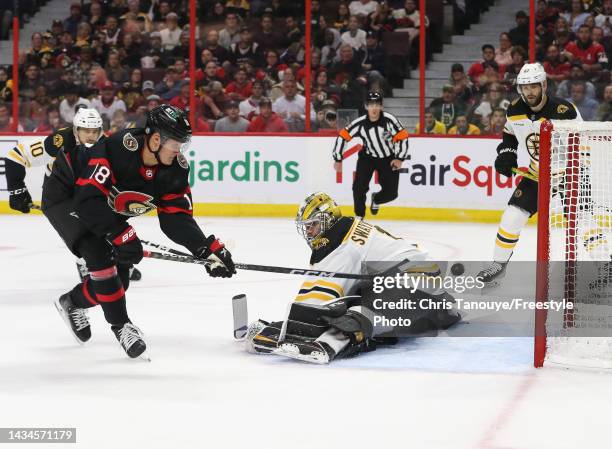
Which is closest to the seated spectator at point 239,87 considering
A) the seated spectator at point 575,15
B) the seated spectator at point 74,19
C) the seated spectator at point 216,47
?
the seated spectator at point 216,47

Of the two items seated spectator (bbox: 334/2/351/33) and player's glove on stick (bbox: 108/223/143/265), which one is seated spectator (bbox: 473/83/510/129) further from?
player's glove on stick (bbox: 108/223/143/265)

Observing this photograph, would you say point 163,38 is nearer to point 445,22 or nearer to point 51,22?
point 51,22

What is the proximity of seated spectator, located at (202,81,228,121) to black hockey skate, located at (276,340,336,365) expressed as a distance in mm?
6199

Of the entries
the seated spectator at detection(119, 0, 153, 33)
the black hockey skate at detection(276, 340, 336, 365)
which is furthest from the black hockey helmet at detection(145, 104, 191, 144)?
the seated spectator at detection(119, 0, 153, 33)

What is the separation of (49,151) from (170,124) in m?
1.99

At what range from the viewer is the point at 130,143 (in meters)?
4.46

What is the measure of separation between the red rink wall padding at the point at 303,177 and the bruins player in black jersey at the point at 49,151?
4147 mm

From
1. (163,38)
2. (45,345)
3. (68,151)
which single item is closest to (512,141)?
(68,151)

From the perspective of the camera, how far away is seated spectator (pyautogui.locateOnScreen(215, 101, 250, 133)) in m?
10.3

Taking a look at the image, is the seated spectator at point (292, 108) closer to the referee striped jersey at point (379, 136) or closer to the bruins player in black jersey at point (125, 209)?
the referee striped jersey at point (379, 136)

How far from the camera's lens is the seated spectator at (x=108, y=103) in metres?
10.6

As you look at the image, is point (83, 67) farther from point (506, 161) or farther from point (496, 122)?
point (506, 161)

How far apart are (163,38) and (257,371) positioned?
23.0 feet

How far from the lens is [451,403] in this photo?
3.87m
